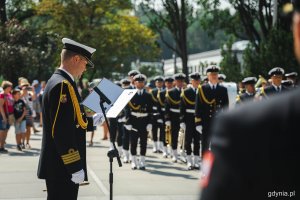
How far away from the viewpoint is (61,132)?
17.2 feet

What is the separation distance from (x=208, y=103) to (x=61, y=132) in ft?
25.4

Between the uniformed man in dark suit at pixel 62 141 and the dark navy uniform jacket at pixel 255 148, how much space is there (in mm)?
3362

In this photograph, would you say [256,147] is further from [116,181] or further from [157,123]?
[157,123]

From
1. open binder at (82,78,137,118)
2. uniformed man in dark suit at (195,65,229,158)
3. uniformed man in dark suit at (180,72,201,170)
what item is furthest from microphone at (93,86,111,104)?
uniformed man in dark suit at (180,72,201,170)

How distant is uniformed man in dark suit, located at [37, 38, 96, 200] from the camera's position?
5242mm

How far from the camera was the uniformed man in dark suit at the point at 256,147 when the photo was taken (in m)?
1.88

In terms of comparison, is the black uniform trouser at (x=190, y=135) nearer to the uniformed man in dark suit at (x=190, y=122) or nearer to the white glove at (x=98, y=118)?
the uniformed man in dark suit at (x=190, y=122)

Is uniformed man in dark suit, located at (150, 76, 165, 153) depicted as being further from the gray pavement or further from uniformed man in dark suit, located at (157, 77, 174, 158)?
the gray pavement

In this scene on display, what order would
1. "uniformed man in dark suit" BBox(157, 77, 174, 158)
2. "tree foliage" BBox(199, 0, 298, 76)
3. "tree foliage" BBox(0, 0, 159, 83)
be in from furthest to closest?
"tree foliage" BBox(0, 0, 159, 83) < "tree foliage" BBox(199, 0, 298, 76) < "uniformed man in dark suit" BBox(157, 77, 174, 158)

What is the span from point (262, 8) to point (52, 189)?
85.1ft

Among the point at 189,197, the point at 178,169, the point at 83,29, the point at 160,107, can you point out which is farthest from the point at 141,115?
→ the point at 83,29

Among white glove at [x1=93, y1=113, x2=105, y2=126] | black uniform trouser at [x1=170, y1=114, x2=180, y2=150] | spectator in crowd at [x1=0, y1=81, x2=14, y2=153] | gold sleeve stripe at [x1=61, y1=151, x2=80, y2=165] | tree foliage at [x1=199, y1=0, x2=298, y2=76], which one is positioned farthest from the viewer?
tree foliage at [x1=199, y1=0, x2=298, y2=76]

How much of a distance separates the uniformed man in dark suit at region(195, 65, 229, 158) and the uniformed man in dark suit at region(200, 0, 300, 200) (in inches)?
422

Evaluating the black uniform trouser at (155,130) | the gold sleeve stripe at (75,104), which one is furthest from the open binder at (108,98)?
the black uniform trouser at (155,130)
